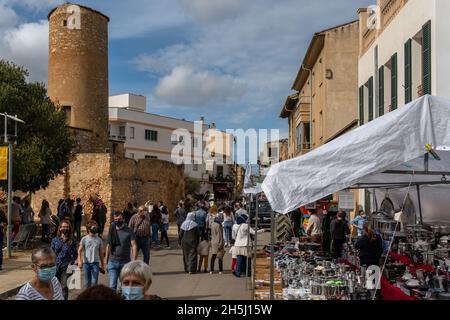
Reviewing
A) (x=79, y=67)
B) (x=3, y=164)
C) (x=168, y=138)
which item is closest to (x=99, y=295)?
(x=3, y=164)

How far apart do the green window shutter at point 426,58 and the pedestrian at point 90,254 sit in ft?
29.5

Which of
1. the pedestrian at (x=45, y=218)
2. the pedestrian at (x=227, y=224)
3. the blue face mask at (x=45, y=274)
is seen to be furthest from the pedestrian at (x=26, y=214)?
the blue face mask at (x=45, y=274)

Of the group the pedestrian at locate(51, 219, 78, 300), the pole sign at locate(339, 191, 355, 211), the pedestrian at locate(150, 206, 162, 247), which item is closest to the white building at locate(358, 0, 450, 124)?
the pole sign at locate(339, 191, 355, 211)

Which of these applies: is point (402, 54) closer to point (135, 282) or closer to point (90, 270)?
point (90, 270)

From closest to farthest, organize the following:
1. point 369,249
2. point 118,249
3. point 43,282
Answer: point 43,282, point 369,249, point 118,249

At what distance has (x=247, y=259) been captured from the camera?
→ 1346 cm

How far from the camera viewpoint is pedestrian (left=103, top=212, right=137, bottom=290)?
32.5 ft

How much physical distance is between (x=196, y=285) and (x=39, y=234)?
13180 mm

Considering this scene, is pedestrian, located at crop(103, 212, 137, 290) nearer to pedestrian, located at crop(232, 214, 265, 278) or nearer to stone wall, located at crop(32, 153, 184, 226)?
pedestrian, located at crop(232, 214, 265, 278)

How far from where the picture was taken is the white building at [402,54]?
545 inches

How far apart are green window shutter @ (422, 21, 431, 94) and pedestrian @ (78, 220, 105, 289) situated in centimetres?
900

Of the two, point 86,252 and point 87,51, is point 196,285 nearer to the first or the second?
point 86,252

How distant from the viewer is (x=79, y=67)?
40875mm

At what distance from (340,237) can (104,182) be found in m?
23.8
